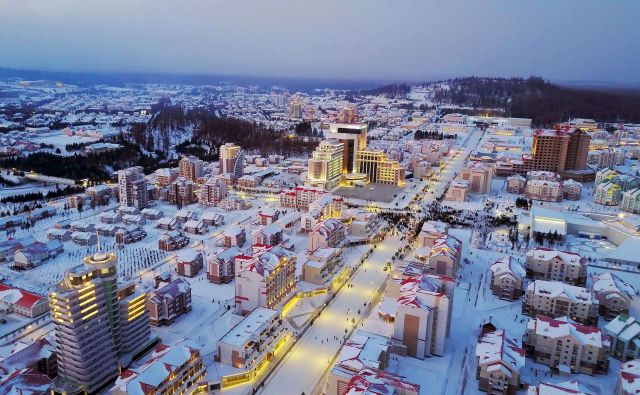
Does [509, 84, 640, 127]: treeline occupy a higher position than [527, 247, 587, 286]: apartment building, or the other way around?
[509, 84, 640, 127]: treeline

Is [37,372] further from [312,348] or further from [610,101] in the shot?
[610,101]

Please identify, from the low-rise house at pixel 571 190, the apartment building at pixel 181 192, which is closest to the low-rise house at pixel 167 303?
the apartment building at pixel 181 192

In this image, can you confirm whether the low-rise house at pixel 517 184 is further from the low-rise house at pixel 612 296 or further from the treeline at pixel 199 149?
the treeline at pixel 199 149

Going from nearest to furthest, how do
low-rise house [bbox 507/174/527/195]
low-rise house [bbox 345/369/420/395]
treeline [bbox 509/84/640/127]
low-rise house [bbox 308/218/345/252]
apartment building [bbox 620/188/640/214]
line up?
1. low-rise house [bbox 345/369/420/395]
2. low-rise house [bbox 308/218/345/252]
3. apartment building [bbox 620/188/640/214]
4. low-rise house [bbox 507/174/527/195]
5. treeline [bbox 509/84/640/127]

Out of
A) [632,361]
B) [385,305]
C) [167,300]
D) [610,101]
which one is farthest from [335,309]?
[610,101]

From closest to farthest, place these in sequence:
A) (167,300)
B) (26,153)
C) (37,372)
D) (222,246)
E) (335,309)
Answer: (37,372)
(167,300)
(335,309)
(222,246)
(26,153)

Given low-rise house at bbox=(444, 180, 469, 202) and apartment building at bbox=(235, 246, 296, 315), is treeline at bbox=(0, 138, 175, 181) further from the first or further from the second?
apartment building at bbox=(235, 246, 296, 315)

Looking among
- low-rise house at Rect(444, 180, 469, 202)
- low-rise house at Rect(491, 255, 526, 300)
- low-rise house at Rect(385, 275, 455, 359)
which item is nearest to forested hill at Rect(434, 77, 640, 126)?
low-rise house at Rect(444, 180, 469, 202)
